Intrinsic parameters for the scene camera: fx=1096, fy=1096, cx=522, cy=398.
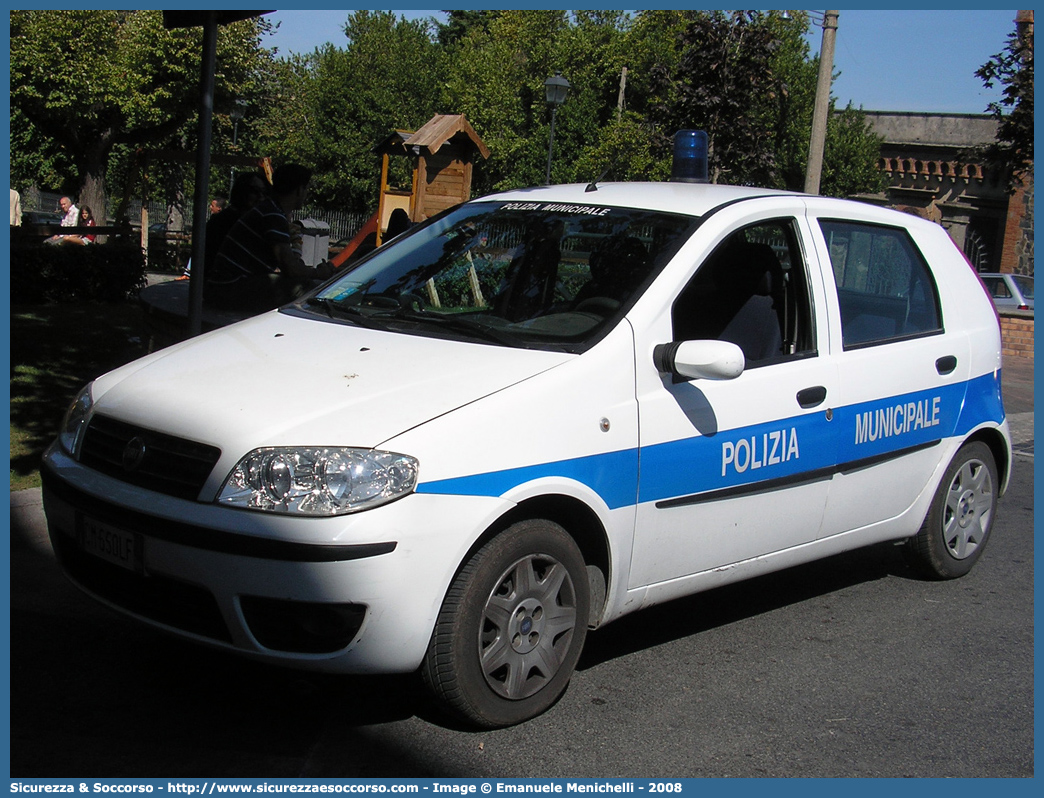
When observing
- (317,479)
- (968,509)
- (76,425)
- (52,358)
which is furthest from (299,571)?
(52,358)

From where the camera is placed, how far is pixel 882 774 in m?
3.55

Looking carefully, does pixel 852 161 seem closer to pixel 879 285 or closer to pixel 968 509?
pixel 968 509

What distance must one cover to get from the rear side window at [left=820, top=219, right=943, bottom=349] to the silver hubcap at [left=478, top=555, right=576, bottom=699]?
1.89 meters

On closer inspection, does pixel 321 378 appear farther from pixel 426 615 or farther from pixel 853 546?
pixel 853 546

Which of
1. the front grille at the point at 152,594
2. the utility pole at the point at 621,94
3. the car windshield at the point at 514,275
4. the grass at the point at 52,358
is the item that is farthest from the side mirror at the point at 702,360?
the utility pole at the point at 621,94

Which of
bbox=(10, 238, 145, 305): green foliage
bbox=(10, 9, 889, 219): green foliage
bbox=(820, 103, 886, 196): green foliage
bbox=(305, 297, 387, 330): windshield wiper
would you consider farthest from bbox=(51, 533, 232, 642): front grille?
bbox=(820, 103, 886, 196): green foliage

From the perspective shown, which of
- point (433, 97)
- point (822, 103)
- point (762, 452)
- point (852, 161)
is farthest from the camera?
point (433, 97)

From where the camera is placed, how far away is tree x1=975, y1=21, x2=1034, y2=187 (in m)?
16.9

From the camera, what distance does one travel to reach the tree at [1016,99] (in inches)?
664

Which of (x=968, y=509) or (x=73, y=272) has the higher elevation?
(x=73, y=272)

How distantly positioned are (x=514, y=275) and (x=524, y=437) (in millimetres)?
1165

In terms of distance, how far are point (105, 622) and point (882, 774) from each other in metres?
2.97

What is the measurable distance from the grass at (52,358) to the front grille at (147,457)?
2.67 m

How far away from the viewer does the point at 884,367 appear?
4.85 metres
